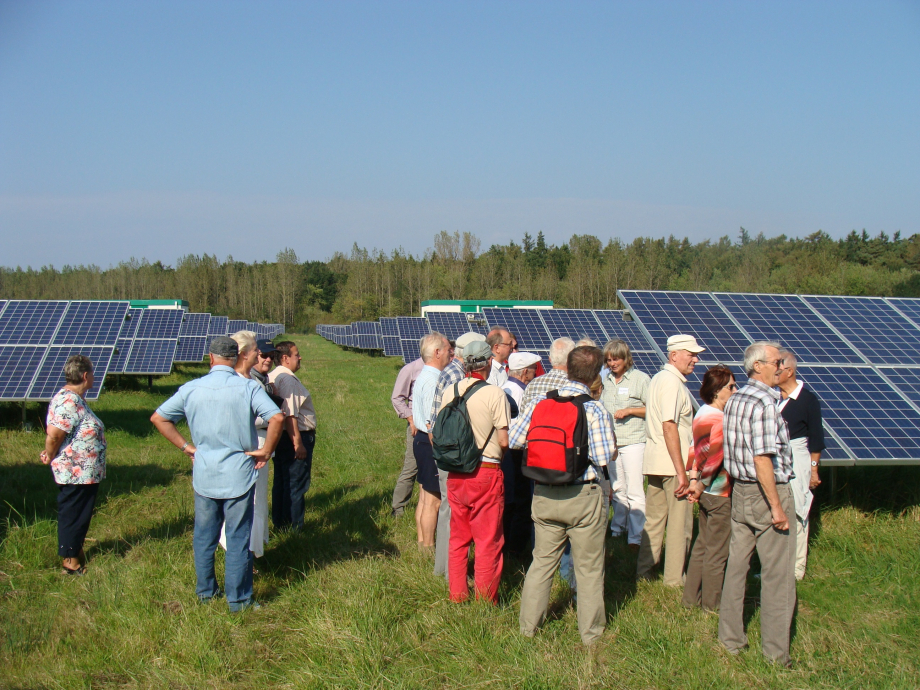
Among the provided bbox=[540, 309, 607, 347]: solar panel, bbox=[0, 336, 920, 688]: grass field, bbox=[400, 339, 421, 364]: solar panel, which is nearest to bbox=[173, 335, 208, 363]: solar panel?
bbox=[400, 339, 421, 364]: solar panel

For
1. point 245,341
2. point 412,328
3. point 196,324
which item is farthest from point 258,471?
point 196,324

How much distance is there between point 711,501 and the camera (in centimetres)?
470

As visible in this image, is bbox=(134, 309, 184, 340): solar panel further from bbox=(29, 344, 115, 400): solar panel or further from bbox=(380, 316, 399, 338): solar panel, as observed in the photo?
bbox=(380, 316, 399, 338): solar panel

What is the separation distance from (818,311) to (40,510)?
10006mm

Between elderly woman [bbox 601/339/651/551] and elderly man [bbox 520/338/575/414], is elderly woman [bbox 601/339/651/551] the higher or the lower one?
the lower one

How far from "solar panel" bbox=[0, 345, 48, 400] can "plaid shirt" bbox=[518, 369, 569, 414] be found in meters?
10.2

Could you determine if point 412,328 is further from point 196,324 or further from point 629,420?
point 629,420

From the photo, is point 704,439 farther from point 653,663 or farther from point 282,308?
point 282,308

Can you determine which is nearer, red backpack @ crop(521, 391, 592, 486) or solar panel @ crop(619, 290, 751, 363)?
red backpack @ crop(521, 391, 592, 486)

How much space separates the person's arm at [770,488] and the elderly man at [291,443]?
3.97 m

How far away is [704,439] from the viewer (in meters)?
4.79

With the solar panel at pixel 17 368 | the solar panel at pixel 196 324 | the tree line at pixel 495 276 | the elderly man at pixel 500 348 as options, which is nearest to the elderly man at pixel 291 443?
the elderly man at pixel 500 348

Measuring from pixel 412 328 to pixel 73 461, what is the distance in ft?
90.8

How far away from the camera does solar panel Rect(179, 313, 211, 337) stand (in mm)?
31328
